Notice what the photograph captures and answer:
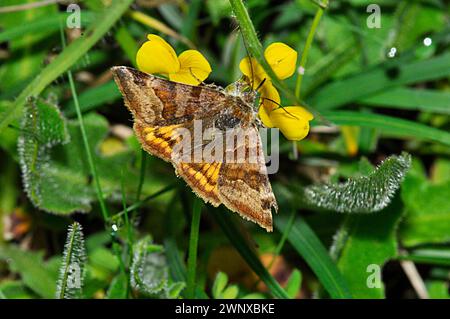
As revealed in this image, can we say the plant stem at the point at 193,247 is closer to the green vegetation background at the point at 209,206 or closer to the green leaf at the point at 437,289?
the green vegetation background at the point at 209,206

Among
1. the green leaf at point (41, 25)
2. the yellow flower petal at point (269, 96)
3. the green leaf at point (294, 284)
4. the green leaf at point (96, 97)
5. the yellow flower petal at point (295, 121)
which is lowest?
the green leaf at point (294, 284)

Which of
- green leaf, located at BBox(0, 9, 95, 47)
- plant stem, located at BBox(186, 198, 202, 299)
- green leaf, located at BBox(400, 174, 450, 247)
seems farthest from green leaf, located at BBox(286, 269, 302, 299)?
green leaf, located at BBox(0, 9, 95, 47)

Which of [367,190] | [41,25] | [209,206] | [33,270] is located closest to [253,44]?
[367,190]

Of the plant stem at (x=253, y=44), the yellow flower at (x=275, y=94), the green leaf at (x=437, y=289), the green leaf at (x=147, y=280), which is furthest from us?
the green leaf at (x=437, y=289)

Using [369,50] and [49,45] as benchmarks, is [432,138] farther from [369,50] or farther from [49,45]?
[49,45]

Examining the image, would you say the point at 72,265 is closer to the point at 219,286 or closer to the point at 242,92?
the point at 219,286

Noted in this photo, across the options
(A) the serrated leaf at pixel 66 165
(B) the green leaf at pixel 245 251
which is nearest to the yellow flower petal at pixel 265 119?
(B) the green leaf at pixel 245 251
